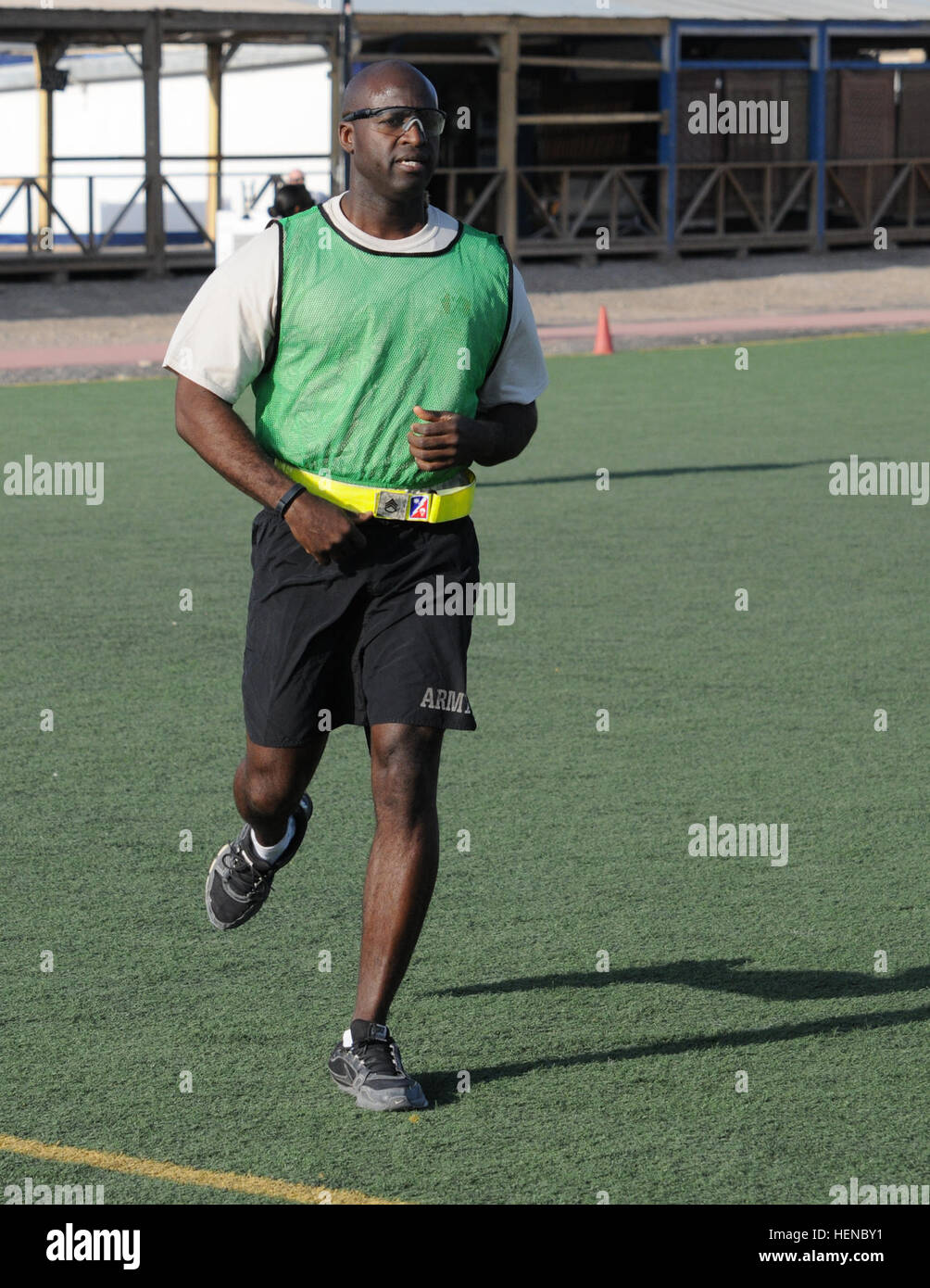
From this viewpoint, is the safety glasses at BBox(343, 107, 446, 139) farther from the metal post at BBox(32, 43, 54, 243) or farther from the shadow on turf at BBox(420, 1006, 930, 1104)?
the metal post at BBox(32, 43, 54, 243)

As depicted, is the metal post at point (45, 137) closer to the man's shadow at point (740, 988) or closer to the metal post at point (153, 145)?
the metal post at point (153, 145)

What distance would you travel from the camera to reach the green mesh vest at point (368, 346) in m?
4.63

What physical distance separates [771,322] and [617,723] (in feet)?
62.4

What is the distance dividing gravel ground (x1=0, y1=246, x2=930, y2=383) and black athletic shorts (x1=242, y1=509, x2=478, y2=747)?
63.6ft

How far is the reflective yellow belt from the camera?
4699 mm

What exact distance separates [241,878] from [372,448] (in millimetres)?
1280

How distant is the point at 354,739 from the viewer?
7926 millimetres

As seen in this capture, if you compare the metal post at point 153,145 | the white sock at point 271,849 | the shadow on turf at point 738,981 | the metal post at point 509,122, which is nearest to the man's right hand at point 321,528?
the white sock at point 271,849

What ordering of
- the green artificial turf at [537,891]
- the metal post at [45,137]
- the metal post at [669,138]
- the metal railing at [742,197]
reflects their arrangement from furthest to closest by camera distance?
1. the metal railing at [742,197]
2. the metal post at [669,138]
3. the metal post at [45,137]
4. the green artificial turf at [537,891]

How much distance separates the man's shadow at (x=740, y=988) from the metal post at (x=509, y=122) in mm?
26424

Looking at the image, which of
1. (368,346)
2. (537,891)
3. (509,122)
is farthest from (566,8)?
(368,346)

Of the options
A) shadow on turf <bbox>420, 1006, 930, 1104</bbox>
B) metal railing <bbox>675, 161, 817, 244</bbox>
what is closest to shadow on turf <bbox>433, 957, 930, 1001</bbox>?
shadow on turf <bbox>420, 1006, 930, 1104</bbox>
